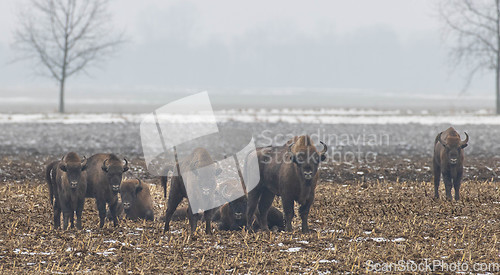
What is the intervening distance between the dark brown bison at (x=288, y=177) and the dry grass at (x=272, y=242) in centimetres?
56

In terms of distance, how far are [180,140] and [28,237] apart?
19.3 metres

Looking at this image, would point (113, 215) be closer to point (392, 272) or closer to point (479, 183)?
point (392, 272)

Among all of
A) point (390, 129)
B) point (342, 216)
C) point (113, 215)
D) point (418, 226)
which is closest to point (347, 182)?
point (342, 216)

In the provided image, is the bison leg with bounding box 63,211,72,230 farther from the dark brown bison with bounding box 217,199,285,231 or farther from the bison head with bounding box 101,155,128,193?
the dark brown bison with bounding box 217,199,285,231

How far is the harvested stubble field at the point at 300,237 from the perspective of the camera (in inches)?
348

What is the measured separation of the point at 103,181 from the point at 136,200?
50.9 inches

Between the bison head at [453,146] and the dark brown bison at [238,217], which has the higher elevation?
the bison head at [453,146]

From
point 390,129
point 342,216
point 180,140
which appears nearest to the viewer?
point 342,216

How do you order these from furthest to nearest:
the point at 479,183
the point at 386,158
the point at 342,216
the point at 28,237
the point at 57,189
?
the point at 386,158 < the point at 479,183 < the point at 342,216 < the point at 57,189 < the point at 28,237

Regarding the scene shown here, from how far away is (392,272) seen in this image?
8.37 m

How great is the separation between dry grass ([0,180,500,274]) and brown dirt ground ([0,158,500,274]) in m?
0.01
